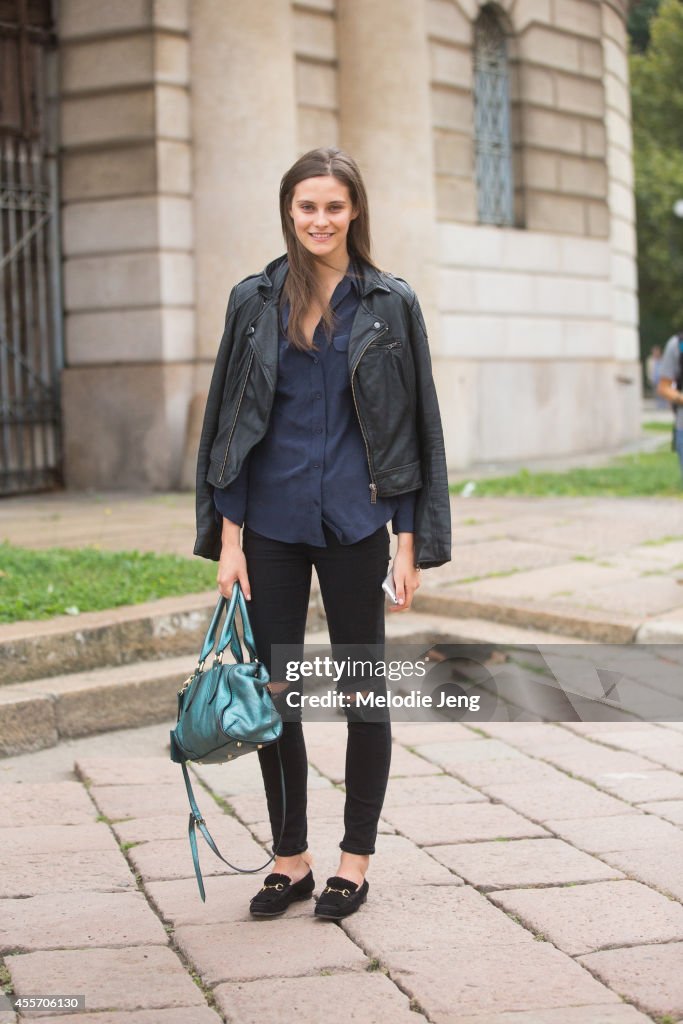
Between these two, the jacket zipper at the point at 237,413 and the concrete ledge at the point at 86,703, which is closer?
the jacket zipper at the point at 237,413

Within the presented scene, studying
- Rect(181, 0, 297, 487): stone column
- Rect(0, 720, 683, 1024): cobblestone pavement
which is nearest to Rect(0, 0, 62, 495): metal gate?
Rect(181, 0, 297, 487): stone column

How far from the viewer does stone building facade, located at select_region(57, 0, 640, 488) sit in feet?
40.4

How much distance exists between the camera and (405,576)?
3564mm

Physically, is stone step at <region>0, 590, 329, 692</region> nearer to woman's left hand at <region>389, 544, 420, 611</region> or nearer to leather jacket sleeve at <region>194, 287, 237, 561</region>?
leather jacket sleeve at <region>194, 287, 237, 561</region>

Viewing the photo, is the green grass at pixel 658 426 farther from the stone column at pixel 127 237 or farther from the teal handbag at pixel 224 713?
the teal handbag at pixel 224 713

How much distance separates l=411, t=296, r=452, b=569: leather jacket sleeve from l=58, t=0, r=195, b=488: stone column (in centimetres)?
901

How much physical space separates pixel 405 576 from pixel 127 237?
31.3 ft

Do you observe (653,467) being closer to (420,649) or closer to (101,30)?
(101,30)

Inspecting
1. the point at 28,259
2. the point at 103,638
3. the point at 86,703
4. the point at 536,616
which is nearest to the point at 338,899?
the point at 86,703

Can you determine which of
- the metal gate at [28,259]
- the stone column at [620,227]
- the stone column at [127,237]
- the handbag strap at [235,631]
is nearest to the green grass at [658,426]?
the stone column at [620,227]

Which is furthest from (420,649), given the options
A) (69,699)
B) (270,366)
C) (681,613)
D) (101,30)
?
(101,30)

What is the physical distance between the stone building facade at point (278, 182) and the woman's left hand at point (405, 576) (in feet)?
29.1

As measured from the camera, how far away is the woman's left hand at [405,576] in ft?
11.7

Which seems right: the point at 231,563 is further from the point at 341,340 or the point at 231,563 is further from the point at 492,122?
the point at 492,122
